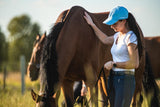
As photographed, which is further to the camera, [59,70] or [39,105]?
[59,70]

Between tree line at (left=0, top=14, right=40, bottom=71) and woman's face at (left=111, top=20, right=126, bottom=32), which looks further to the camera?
tree line at (left=0, top=14, right=40, bottom=71)

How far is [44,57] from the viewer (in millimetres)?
3068

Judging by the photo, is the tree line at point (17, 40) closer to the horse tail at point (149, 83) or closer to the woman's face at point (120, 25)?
the horse tail at point (149, 83)

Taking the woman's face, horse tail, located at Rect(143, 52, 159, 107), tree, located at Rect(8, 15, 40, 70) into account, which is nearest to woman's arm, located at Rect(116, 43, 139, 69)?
the woman's face

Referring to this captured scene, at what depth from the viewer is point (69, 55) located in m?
3.42

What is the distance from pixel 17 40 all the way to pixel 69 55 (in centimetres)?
3912

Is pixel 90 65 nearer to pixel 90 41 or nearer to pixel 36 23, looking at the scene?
pixel 90 41

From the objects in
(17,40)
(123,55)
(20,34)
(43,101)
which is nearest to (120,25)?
(123,55)

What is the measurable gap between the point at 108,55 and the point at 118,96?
6.82 ft

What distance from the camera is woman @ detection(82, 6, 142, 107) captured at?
2.49 metres

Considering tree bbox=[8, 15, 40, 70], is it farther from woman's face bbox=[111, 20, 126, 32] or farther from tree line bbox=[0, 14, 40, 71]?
woman's face bbox=[111, 20, 126, 32]

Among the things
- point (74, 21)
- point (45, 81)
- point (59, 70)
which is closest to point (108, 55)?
point (74, 21)

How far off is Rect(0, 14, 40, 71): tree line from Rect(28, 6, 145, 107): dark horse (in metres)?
30.4

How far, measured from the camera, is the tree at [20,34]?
123 ft
